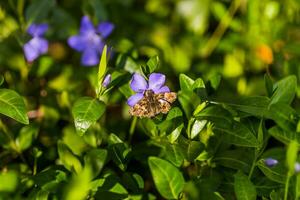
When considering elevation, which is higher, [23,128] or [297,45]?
[297,45]

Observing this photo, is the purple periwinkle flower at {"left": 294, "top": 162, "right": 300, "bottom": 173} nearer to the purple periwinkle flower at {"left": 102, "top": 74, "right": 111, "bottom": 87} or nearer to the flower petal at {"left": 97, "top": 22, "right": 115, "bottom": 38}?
the purple periwinkle flower at {"left": 102, "top": 74, "right": 111, "bottom": 87}

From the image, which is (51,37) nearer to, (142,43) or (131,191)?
(142,43)

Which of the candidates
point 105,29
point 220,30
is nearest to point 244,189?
point 105,29

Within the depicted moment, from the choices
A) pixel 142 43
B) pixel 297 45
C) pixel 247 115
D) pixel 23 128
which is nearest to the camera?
pixel 247 115

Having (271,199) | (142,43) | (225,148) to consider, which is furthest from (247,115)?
(142,43)

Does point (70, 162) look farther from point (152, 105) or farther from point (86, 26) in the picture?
point (86, 26)

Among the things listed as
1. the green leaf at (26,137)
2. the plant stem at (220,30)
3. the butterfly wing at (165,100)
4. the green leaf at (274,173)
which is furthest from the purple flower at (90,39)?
the green leaf at (274,173)

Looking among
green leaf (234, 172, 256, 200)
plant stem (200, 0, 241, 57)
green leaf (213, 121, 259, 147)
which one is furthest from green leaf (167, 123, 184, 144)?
plant stem (200, 0, 241, 57)
